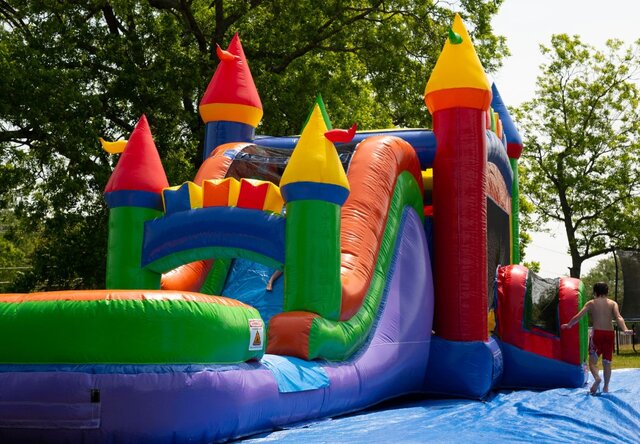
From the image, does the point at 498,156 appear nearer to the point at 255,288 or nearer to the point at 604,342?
the point at 604,342

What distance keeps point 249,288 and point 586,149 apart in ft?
62.8

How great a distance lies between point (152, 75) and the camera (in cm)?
1359

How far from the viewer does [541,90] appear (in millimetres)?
24422

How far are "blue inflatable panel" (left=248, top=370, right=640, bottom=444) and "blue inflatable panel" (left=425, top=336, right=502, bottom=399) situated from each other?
16 centimetres

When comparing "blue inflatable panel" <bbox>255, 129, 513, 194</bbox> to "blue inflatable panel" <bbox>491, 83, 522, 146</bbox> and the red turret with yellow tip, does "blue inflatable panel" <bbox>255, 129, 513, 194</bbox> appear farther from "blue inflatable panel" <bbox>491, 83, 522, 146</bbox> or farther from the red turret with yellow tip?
"blue inflatable panel" <bbox>491, 83, 522, 146</bbox>

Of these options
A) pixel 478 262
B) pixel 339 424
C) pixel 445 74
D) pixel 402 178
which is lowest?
pixel 339 424

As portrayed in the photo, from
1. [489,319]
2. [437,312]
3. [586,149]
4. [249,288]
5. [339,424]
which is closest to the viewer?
[339,424]

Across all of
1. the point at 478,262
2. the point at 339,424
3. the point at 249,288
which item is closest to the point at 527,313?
the point at 478,262

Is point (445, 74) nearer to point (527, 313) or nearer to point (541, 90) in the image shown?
point (527, 313)

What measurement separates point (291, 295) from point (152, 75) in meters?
9.42

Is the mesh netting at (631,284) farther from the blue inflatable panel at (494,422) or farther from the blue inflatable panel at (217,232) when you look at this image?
the blue inflatable panel at (217,232)

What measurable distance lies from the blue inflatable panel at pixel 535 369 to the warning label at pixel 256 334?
377 cm

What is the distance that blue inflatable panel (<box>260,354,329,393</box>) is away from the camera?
4367 mm

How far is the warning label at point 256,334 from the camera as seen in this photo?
4.12 meters
